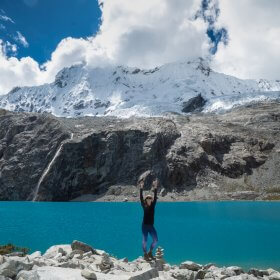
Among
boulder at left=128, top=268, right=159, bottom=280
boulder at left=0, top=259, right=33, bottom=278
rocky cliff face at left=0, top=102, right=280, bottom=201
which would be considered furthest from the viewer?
rocky cliff face at left=0, top=102, right=280, bottom=201

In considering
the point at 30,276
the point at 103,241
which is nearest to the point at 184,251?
the point at 103,241

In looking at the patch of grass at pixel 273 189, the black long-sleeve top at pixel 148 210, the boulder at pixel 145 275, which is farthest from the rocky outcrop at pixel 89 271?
the patch of grass at pixel 273 189

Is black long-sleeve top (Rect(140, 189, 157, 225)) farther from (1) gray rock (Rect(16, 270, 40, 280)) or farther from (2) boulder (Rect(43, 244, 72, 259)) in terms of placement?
(1) gray rock (Rect(16, 270, 40, 280))

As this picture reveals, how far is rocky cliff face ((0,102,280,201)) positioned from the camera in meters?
124

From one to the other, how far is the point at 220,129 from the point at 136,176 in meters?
35.1

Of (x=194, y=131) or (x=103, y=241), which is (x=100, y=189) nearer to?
(x=194, y=131)

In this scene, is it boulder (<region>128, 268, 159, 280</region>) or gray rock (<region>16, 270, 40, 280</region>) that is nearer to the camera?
gray rock (<region>16, 270, 40, 280</region>)

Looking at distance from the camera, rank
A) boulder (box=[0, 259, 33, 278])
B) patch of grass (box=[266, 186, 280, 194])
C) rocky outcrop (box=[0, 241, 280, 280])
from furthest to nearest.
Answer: patch of grass (box=[266, 186, 280, 194]), rocky outcrop (box=[0, 241, 280, 280]), boulder (box=[0, 259, 33, 278])

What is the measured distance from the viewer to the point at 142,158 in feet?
438

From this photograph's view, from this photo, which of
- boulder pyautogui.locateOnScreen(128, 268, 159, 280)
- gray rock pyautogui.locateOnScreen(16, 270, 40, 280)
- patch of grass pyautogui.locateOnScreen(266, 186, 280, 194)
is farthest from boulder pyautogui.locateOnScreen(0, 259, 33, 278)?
patch of grass pyautogui.locateOnScreen(266, 186, 280, 194)

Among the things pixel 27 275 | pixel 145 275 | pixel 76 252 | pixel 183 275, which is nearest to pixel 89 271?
pixel 145 275

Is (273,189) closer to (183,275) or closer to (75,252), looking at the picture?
(75,252)

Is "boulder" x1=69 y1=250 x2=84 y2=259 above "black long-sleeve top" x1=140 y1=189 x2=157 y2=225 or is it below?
below

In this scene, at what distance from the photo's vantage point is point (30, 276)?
426 inches
